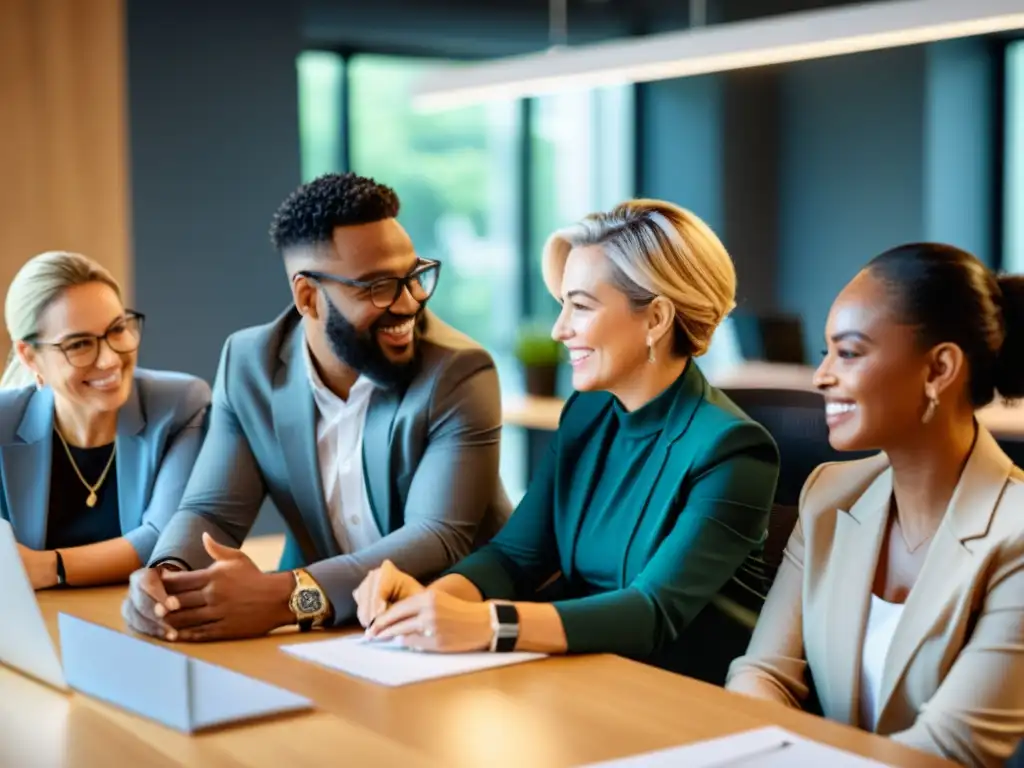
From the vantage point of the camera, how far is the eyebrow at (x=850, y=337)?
1796 mm

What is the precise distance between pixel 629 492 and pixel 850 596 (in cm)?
47

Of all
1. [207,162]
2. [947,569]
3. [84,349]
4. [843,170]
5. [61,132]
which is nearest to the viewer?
[947,569]

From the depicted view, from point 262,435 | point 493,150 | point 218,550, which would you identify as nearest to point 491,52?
point 493,150

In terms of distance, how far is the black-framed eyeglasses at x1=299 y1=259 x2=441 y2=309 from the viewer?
245 centimetres

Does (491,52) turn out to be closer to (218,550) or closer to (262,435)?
(262,435)

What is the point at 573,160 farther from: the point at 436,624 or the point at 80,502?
the point at 436,624

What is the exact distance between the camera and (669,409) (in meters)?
2.19

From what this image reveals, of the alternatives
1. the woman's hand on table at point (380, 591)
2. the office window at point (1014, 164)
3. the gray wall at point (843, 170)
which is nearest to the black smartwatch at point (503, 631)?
the woman's hand on table at point (380, 591)

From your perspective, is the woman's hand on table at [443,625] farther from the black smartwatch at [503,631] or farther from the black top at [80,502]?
the black top at [80,502]

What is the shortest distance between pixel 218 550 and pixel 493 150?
5.76 metres

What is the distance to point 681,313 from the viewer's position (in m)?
2.20

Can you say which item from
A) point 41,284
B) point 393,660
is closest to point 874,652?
point 393,660

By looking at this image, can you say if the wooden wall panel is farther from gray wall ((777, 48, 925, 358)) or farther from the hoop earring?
gray wall ((777, 48, 925, 358))

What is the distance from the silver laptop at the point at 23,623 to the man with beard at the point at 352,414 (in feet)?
1.41
